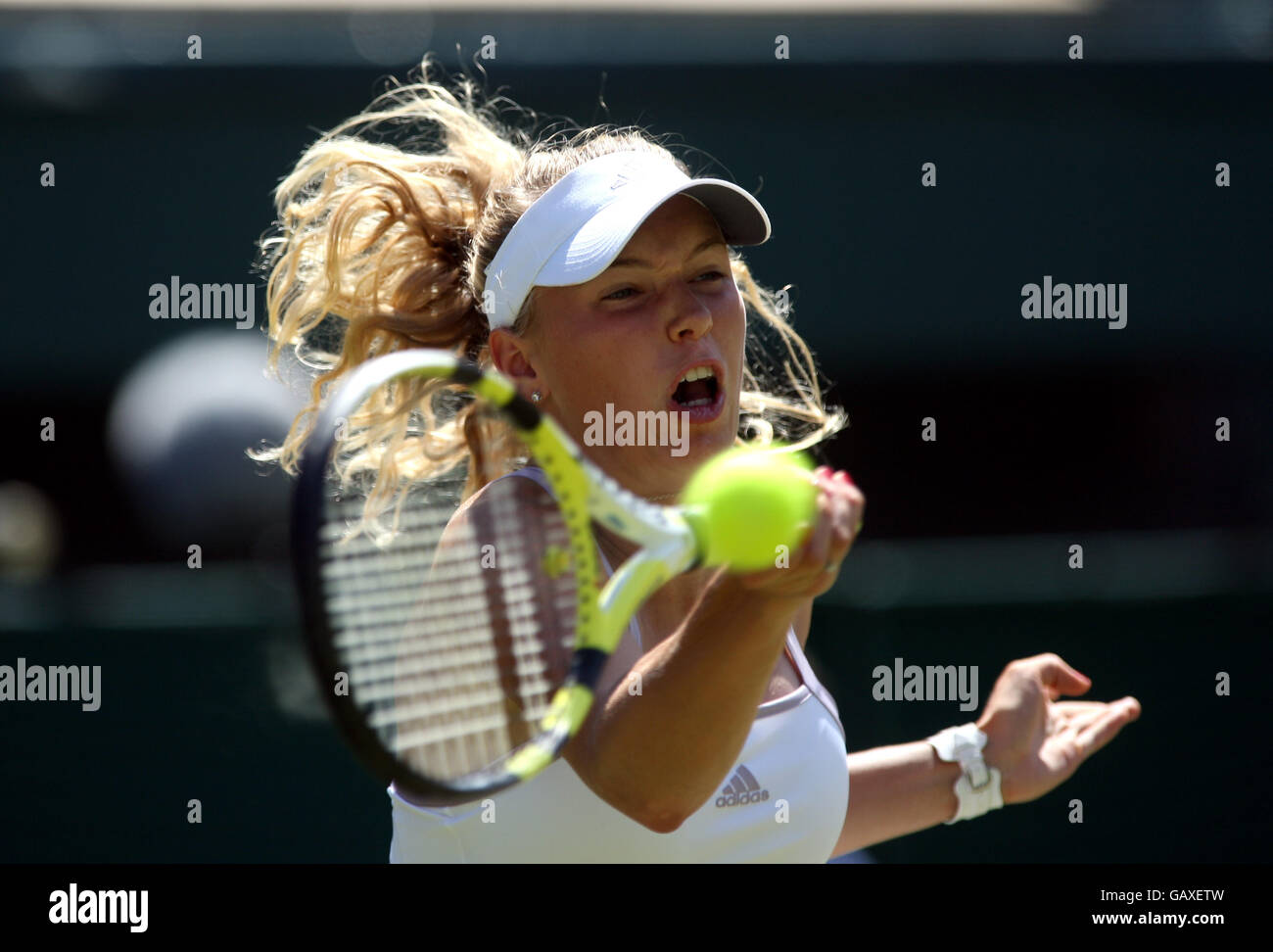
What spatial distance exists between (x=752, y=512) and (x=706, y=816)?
572mm

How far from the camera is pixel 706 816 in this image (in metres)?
1.91

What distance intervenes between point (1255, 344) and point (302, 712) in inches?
162

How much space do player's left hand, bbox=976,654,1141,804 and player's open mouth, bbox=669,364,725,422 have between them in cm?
86

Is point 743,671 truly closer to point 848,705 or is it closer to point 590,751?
point 590,751

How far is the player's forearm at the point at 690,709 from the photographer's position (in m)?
1.52

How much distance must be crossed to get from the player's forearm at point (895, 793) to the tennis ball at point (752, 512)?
913mm

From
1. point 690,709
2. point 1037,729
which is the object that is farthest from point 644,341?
point 1037,729

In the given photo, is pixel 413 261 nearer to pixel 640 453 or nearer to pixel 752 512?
pixel 640 453

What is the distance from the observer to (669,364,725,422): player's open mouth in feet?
6.43
